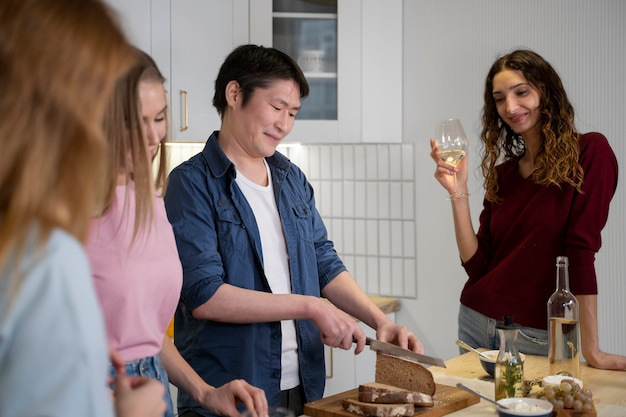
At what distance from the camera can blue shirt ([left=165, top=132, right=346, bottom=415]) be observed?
1860 mm

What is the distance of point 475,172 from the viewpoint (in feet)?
10.7

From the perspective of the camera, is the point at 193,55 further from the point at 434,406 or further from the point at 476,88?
the point at 434,406

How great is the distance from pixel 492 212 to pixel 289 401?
950mm

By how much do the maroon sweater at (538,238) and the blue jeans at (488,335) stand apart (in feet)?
0.09

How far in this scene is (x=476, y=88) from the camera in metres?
3.28

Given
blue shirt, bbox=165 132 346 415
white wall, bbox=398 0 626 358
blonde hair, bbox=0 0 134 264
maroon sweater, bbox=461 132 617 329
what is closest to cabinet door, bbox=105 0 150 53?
white wall, bbox=398 0 626 358

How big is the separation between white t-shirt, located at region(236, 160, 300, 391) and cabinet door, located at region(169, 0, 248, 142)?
51.1 inches

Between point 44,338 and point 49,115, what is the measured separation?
0.20m

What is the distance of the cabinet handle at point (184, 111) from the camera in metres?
3.24

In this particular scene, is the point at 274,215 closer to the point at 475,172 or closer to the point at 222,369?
the point at 222,369

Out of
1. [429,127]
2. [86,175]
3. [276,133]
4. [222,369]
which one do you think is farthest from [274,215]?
[429,127]

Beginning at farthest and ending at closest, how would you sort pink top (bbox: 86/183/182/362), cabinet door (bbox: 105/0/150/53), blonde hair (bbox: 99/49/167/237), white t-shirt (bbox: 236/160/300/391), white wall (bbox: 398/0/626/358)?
cabinet door (bbox: 105/0/150/53)
white wall (bbox: 398/0/626/358)
white t-shirt (bbox: 236/160/300/391)
pink top (bbox: 86/183/182/362)
blonde hair (bbox: 99/49/167/237)

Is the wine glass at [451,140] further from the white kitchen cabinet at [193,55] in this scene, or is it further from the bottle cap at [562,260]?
the white kitchen cabinet at [193,55]

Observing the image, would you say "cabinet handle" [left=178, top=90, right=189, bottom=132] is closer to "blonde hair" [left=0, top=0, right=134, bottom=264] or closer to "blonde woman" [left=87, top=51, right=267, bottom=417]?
"blonde woman" [left=87, top=51, right=267, bottom=417]
